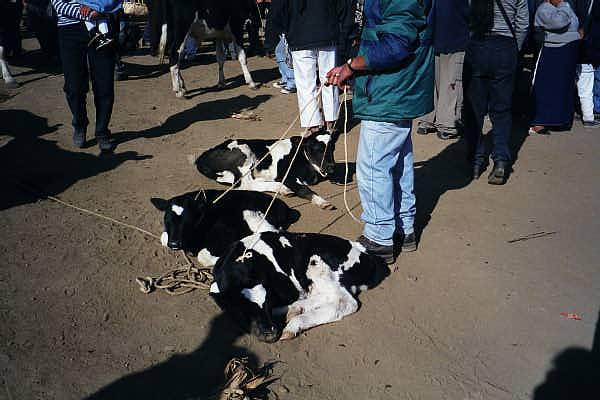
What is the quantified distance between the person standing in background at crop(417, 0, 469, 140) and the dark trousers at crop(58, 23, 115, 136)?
4.39 m

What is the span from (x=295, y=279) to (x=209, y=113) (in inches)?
218

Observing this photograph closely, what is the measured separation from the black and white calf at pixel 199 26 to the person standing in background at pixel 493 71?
205 inches

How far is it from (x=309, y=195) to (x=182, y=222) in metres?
1.82

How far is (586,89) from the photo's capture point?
324 inches

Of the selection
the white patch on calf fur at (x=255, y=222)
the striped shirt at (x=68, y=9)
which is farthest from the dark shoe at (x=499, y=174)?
the striped shirt at (x=68, y=9)

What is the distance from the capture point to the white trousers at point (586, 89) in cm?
823

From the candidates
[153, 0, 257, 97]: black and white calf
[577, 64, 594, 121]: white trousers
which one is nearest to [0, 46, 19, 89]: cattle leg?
[153, 0, 257, 97]: black and white calf

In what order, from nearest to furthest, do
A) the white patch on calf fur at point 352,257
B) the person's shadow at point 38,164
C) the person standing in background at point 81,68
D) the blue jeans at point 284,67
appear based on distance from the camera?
1. the white patch on calf fur at point 352,257
2. the person's shadow at point 38,164
3. the person standing in background at point 81,68
4. the blue jeans at point 284,67

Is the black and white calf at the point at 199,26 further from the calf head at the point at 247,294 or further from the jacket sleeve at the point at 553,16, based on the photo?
the calf head at the point at 247,294

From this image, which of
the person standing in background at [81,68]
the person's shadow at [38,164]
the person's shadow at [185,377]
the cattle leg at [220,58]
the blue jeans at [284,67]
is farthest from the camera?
the cattle leg at [220,58]

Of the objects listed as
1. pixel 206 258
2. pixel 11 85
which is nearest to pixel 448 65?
pixel 206 258

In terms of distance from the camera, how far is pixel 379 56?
12.2 ft

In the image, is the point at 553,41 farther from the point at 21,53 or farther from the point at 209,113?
the point at 21,53

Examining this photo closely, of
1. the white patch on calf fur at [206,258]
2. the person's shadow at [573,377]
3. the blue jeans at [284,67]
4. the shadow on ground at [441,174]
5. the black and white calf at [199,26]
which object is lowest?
the person's shadow at [573,377]
